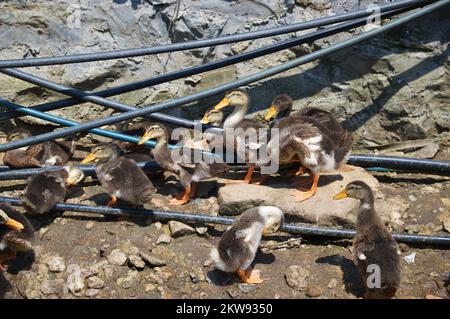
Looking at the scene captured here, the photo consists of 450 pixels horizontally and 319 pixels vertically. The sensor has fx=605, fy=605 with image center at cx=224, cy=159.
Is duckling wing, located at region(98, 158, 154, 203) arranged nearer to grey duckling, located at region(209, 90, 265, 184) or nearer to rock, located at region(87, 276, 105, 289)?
rock, located at region(87, 276, 105, 289)

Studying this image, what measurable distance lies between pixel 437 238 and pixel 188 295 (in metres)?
2.07

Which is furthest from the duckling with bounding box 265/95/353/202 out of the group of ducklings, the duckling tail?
the duckling tail

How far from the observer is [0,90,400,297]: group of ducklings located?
15.1ft

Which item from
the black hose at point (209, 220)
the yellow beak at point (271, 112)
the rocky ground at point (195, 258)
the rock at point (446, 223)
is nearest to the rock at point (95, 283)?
the rocky ground at point (195, 258)

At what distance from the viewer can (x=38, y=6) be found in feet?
19.7

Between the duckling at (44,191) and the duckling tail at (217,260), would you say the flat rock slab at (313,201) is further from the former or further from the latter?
the duckling at (44,191)

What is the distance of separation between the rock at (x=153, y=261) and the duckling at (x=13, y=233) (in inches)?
37.2

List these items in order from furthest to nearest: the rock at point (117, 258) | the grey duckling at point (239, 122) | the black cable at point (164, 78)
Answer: the grey duckling at point (239, 122) → the black cable at point (164, 78) → the rock at point (117, 258)

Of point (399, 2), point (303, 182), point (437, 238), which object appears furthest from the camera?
point (303, 182)

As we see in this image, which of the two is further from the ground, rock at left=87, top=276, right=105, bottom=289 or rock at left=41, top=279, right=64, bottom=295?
rock at left=87, top=276, right=105, bottom=289

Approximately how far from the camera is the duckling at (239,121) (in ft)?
18.7

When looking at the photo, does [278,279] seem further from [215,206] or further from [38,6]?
[38,6]

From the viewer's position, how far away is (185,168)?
221 inches
